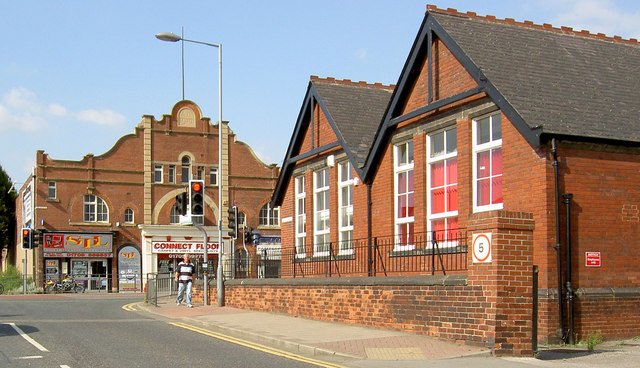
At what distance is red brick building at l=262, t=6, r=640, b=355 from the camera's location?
1242 cm

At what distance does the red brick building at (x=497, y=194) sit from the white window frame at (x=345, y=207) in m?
0.09

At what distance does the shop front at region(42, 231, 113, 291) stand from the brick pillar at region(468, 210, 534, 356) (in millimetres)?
39701

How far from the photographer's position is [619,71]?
16.7m

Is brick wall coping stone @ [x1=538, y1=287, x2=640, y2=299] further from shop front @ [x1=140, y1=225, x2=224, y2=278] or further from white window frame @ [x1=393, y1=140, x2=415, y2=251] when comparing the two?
shop front @ [x1=140, y1=225, x2=224, y2=278]

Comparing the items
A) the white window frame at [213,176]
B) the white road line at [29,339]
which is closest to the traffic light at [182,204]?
the white road line at [29,339]

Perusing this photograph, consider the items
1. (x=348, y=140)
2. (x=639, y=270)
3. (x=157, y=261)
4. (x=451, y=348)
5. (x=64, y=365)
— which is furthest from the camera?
(x=157, y=261)

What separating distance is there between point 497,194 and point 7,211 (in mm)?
51045

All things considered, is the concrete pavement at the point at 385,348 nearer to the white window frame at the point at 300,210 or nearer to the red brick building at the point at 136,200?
the white window frame at the point at 300,210

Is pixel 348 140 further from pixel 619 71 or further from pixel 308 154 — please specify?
pixel 619 71

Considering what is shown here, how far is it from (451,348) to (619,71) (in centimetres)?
804

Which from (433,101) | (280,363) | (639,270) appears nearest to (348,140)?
(433,101)

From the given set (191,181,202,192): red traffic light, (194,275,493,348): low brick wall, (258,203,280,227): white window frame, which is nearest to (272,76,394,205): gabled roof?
(191,181,202,192): red traffic light

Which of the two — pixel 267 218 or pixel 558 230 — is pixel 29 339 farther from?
pixel 267 218

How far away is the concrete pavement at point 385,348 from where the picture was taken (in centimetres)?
1135
